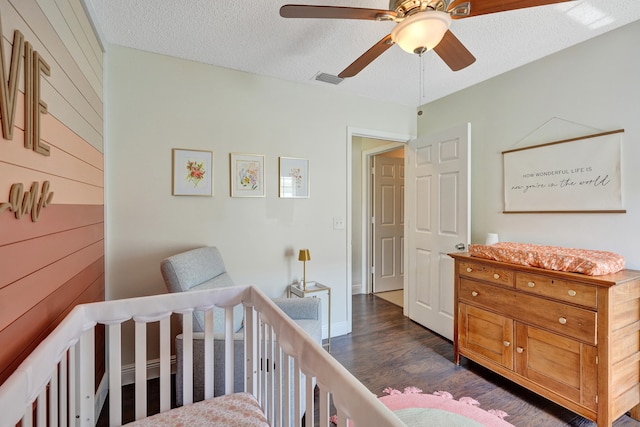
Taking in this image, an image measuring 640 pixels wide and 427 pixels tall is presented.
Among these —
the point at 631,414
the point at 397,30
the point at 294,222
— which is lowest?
the point at 631,414

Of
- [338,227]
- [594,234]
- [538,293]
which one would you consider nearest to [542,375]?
[538,293]

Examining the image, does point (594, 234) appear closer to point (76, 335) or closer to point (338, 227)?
point (338, 227)

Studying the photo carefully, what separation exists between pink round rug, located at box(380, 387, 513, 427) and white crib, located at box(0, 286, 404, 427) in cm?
90

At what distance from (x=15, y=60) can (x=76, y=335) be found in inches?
38.3

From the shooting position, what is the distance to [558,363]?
1.73 metres

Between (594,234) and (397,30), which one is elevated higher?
(397,30)

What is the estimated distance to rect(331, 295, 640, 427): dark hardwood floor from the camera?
5.87 feet

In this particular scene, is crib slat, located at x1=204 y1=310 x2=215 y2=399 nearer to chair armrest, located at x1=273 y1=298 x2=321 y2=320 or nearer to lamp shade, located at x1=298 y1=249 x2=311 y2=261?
chair armrest, located at x1=273 y1=298 x2=321 y2=320

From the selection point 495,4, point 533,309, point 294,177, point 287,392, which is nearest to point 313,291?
point 294,177

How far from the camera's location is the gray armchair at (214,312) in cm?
162

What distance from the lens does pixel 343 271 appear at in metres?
2.96

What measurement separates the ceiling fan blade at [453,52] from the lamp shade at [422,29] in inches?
5.2

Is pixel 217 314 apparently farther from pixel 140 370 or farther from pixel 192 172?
pixel 192 172

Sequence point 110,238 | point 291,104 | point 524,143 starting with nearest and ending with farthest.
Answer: point 110,238
point 524,143
point 291,104
